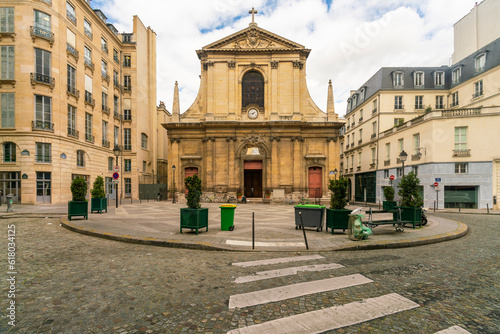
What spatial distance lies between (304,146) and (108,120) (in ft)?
74.5

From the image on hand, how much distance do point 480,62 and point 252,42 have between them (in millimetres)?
23565

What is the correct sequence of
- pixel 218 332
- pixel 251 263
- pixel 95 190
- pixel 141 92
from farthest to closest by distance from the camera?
pixel 141 92
pixel 95 190
pixel 251 263
pixel 218 332

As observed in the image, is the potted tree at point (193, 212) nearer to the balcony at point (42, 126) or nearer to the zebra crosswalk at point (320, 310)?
the zebra crosswalk at point (320, 310)

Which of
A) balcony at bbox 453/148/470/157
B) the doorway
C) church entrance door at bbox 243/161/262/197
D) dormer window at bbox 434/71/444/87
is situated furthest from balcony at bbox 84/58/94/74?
dormer window at bbox 434/71/444/87

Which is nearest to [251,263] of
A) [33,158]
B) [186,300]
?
[186,300]

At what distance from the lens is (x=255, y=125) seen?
90.0 ft

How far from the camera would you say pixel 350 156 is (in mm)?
41000

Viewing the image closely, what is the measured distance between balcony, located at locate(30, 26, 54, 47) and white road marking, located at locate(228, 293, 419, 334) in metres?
27.2

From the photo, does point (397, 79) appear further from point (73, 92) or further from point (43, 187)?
point (43, 187)

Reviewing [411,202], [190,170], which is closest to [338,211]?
[411,202]

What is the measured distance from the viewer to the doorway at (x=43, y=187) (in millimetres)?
20375

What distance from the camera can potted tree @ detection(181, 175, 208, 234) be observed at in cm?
A: 874

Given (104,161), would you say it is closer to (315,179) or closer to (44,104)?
(44,104)

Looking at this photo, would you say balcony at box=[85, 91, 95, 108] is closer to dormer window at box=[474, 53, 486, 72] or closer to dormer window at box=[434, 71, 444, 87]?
dormer window at box=[434, 71, 444, 87]
